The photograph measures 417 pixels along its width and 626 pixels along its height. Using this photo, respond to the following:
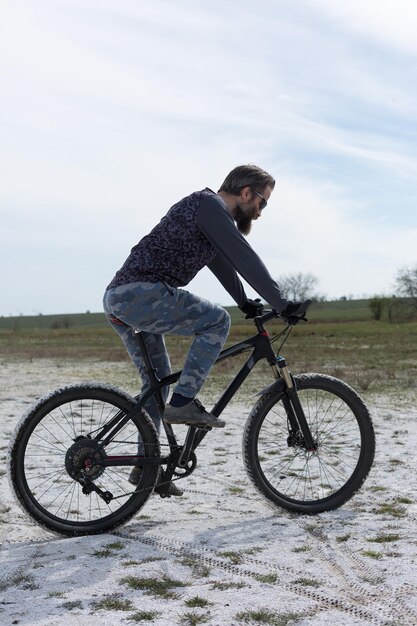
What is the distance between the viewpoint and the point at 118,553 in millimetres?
4344

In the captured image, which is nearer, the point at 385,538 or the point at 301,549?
the point at 301,549

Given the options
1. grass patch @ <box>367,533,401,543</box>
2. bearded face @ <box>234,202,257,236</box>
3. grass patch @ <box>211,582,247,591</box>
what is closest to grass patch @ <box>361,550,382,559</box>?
grass patch @ <box>367,533,401,543</box>

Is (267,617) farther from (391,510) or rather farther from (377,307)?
(377,307)

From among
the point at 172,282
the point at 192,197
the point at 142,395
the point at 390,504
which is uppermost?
the point at 192,197

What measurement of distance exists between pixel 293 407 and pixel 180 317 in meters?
1.09

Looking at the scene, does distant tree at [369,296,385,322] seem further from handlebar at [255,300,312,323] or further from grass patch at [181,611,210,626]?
grass patch at [181,611,210,626]

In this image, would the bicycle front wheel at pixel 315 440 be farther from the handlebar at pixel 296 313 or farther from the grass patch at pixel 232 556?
the grass patch at pixel 232 556

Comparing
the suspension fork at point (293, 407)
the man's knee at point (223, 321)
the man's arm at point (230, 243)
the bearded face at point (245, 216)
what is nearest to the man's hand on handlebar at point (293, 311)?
the man's arm at point (230, 243)

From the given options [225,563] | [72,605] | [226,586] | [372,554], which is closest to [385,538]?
[372,554]

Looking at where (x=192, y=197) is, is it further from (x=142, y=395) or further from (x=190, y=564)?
(x=190, y=564)

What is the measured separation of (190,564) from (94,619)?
0.81m

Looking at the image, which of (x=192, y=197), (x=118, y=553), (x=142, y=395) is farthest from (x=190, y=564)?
(x=192, y=197)

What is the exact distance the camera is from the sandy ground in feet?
11.3

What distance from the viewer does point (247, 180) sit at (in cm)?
486
